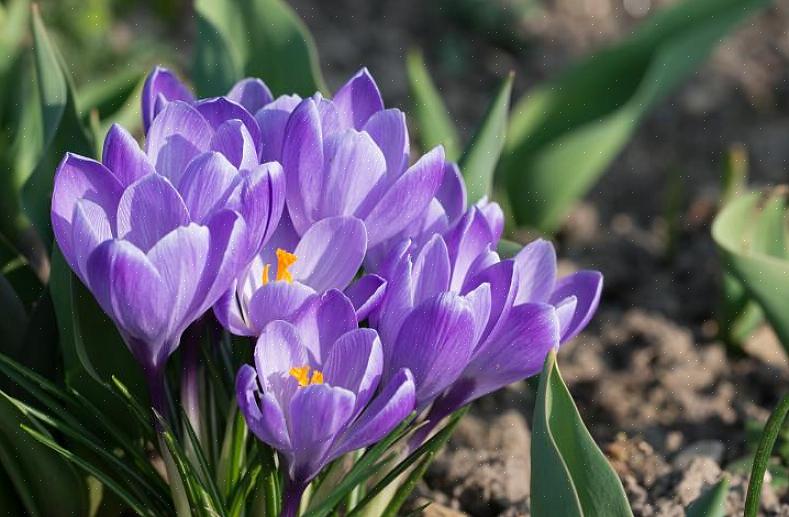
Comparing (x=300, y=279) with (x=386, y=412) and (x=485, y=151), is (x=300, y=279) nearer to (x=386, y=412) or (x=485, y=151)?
(x=386, y=412)

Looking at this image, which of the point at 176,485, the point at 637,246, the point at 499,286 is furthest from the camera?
the point at 637,246

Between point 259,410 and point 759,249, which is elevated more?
point 259,410

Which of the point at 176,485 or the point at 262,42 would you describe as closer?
the point at 176,485

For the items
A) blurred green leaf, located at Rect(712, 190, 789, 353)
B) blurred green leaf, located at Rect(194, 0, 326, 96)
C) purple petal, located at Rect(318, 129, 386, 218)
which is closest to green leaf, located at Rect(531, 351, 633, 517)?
purple petal, located at Rect(318, 129, 386, 218)

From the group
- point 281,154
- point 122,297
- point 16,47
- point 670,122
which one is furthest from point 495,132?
point 670,122

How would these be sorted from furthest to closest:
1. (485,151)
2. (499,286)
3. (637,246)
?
1. (637,246)
2. (485,151)
3. (499,286)

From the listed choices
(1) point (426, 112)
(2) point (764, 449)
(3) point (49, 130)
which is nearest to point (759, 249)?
(1) point (426, 112)

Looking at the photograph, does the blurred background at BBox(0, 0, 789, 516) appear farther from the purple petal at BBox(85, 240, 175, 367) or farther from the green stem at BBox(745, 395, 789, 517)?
the purple petal at BBox(85, 240, 175, 367)
